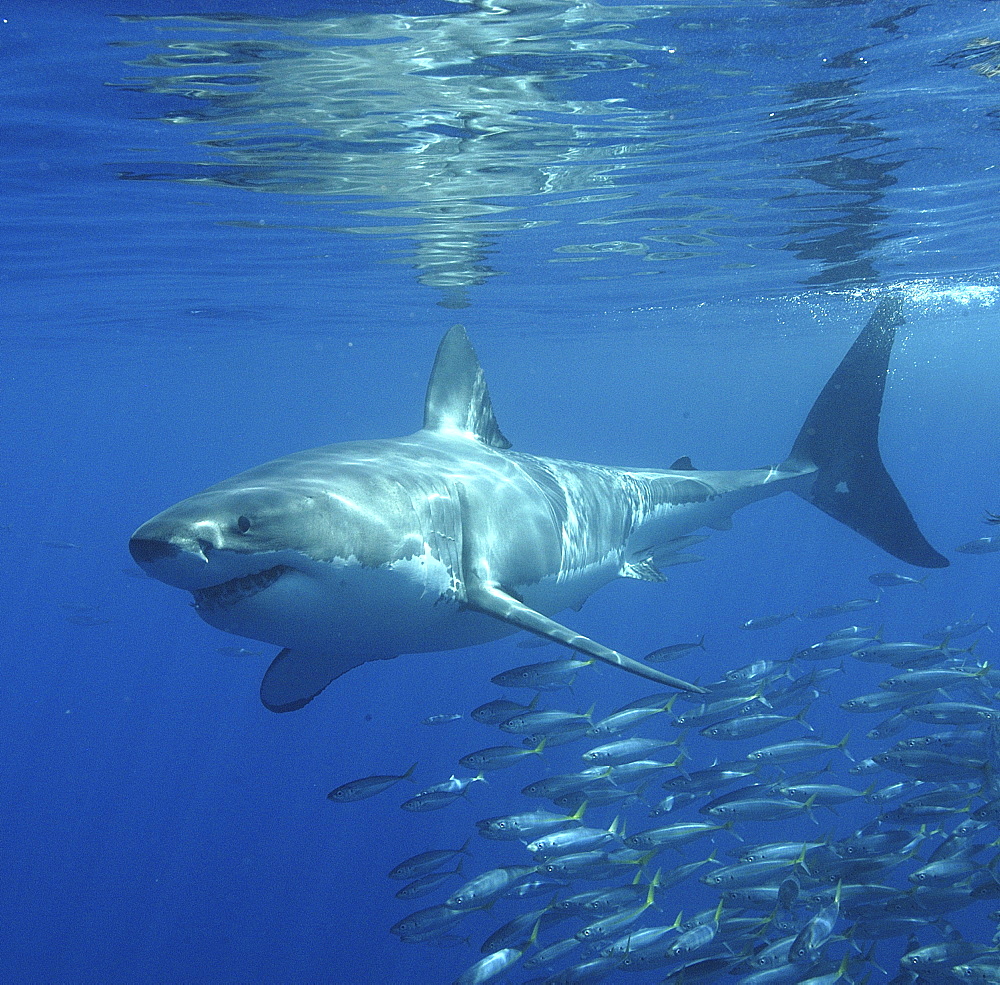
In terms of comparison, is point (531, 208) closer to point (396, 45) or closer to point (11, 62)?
point (396, 45)

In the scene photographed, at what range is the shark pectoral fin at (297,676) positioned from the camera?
527 centimetres

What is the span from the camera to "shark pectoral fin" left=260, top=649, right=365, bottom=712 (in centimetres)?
527

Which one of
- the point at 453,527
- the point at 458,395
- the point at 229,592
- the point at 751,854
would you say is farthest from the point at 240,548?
the point at 751,854

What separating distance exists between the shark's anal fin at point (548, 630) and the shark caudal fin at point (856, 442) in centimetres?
515

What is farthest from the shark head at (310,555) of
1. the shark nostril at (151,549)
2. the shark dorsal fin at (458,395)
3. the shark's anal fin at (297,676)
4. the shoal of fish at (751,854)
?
the shoal of fish at (751,854)

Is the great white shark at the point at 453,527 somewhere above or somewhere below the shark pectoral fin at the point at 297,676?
above

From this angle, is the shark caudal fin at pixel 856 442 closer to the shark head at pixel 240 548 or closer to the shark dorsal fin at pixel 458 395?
the shark dorsal fin at pixel 458 395

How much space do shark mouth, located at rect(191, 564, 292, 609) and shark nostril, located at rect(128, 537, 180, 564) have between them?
0.42m

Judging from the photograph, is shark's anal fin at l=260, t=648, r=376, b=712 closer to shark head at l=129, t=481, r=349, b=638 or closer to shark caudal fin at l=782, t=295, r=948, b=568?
shark head at l=129, t=481, r=349, b=638

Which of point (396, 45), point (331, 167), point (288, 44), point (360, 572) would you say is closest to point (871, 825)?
point (360, 572)

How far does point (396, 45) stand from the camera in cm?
725

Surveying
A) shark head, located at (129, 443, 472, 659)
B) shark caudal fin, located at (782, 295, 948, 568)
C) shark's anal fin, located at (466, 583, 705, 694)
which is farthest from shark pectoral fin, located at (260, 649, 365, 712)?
shark caudal fin, located at (782, 295, 948, 568)

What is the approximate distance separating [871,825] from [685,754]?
5.43ft

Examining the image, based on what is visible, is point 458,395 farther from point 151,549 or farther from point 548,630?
point 151,549
